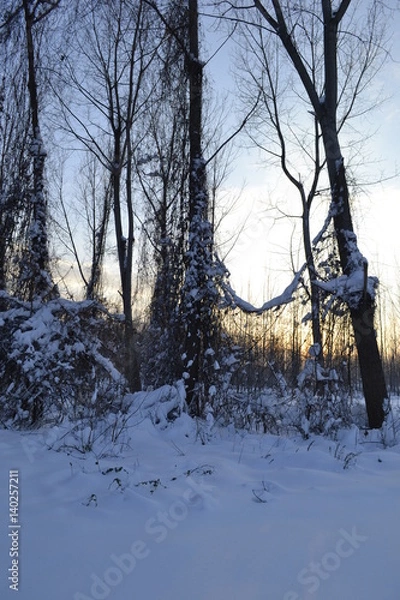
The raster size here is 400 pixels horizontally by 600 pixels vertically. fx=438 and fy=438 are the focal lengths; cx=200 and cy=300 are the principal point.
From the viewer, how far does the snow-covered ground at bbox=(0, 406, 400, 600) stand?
1.81 m

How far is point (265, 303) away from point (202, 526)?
429cm

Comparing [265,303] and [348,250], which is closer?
[348,250]

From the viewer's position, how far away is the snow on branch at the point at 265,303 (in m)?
6.21

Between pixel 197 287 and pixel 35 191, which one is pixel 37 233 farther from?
pixel 197 287

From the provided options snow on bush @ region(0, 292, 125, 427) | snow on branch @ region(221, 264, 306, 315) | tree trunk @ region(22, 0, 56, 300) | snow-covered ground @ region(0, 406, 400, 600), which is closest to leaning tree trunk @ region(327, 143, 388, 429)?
snow on branch @ region(221, 264, 306, 315)

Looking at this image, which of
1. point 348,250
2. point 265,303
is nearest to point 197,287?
point 265,303

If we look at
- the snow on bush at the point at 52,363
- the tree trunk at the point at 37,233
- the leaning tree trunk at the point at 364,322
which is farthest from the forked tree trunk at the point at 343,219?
the tree trunk at the point at 37,233

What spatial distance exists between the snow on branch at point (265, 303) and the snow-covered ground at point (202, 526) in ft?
8.47

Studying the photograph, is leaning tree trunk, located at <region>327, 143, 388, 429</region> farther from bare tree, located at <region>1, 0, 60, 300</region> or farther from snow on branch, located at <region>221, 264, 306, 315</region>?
bare tree, located at <region>1, 0, 60, 300</region>

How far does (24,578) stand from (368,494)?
7.16ft

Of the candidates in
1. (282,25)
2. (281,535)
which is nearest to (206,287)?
(282,25)

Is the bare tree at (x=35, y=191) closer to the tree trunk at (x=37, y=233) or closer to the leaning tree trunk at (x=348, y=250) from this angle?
the tree trunk at (x=37, y=233)

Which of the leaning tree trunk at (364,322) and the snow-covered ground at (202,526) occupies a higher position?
the leaning tree trunk at (364,322)

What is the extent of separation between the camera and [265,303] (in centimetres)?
639
